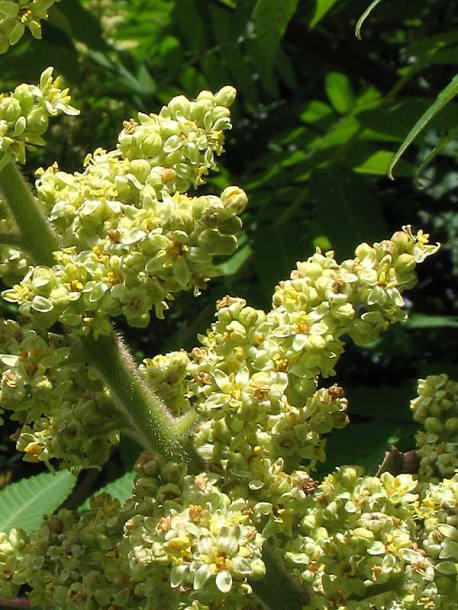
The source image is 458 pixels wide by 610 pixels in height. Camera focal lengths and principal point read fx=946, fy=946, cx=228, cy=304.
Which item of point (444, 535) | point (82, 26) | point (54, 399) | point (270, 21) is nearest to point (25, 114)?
point (54, 399)

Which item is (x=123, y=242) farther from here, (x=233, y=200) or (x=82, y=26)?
(x=82, y=26)

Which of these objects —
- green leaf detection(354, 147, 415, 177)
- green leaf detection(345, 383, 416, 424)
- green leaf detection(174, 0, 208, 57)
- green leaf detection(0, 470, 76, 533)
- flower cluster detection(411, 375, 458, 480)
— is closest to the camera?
flower cluster detection(411, 375, 458, 480)

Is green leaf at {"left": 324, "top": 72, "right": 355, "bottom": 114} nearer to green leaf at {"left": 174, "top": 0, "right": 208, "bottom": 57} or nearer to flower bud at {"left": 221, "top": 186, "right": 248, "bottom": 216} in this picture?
green leaf at {"left": 174, "top": 0, "right": 208, "bottom": 57}

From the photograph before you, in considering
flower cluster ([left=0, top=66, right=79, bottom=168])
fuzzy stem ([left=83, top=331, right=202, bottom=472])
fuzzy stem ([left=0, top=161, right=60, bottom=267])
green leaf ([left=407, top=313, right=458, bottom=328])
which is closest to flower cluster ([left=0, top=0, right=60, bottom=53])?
flower cluster ([left=0, top=66, right=79, bottom=168])

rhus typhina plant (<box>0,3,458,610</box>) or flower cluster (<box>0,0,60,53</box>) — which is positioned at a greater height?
flower cluster (<box>0,0,60,53</box>)

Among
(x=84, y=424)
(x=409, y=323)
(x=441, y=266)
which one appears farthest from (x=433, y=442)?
(x=441, y=266)

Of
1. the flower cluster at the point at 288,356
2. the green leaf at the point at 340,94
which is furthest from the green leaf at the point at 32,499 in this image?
the green leaf at the point at 340,94

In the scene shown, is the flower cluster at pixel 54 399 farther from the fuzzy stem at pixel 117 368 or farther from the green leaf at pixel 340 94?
the green leaf at pixel 340 94
